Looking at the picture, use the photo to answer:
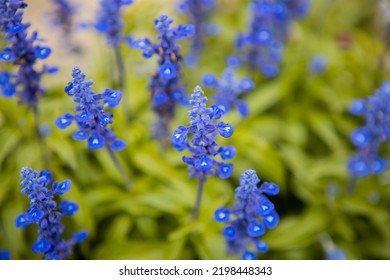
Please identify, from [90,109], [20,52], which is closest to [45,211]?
[90,109]

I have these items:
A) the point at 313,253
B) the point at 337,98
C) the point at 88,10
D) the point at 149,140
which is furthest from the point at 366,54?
the point at 88,10

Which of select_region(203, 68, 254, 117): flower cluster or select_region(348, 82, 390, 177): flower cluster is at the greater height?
select_region(203, 68, 254, 117): flower cluster

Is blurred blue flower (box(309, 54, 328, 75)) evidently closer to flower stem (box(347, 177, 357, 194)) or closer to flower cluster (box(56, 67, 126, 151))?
flower stem (box(347, 177, 357, 194))

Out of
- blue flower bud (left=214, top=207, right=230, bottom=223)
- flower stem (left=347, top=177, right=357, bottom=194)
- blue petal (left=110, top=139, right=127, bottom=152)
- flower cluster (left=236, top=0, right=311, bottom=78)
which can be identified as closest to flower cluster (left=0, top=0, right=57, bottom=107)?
blue petal (left=110, top=139, right=127, bottom=152)

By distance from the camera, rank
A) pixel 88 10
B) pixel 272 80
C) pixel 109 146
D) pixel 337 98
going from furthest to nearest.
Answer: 1. pixel 88 10
2. pixel 272 80
3. pixel 337 98
4. pixel 109 146

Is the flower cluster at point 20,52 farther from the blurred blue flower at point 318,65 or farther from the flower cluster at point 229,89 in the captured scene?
the blurred blue flower at point 318,65

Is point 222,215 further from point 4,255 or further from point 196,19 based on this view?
point 196,19
